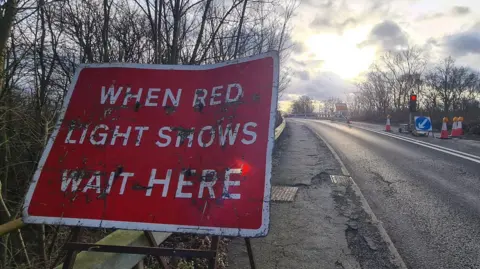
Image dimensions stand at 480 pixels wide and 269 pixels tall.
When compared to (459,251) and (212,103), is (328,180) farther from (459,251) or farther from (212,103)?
(212,103)

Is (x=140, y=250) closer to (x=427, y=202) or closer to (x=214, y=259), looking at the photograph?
(x=214, y=259)

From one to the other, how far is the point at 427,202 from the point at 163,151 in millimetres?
5062

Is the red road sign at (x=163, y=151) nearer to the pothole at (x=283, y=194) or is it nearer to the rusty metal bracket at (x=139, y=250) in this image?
the rusty metal bracket at (x=139, y=250)

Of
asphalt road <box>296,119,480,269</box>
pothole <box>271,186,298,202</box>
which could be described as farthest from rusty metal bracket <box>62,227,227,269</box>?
pothole <box>271,186,298,202</box>

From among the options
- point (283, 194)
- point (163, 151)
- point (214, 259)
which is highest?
point (163, 151)

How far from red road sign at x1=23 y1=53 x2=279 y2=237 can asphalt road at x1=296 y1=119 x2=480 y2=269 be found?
246 centimetres

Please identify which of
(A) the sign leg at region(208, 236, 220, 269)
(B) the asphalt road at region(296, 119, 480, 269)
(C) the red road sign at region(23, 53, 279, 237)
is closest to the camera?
(A) the sign leg at region(208, 236, 220, 269)

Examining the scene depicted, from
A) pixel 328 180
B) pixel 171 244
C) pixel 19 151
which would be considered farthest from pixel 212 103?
pixel 328 180

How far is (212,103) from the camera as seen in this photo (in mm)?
2162

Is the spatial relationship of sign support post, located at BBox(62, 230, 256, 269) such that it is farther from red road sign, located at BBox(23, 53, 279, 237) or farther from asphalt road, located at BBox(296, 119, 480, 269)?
asphalt road, located at BBox(296, 119, 480, 269)

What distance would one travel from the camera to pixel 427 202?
5625 mm

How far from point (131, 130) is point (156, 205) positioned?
1.73 feet

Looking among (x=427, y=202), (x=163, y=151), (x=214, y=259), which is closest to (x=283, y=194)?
(x=427, y=202)

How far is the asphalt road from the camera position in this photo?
372cm
